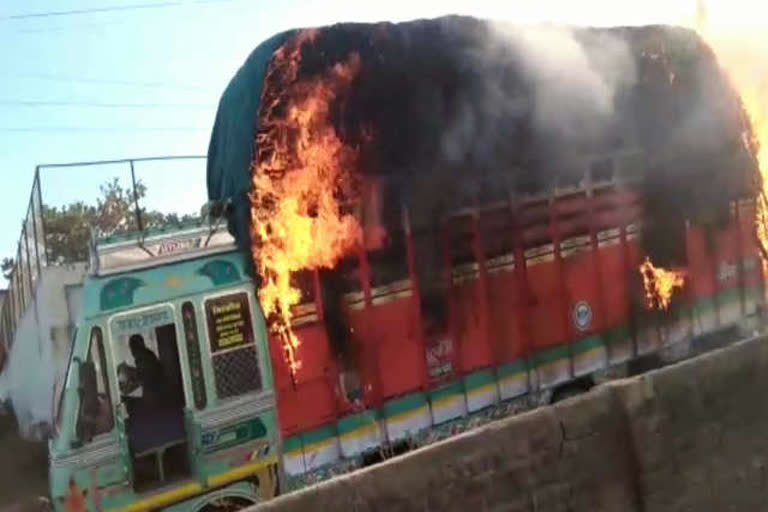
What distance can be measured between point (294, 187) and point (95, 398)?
2.35 meters

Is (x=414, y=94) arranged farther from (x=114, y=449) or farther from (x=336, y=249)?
(x=114, y=449)

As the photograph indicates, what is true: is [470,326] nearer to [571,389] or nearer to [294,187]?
[571,389]

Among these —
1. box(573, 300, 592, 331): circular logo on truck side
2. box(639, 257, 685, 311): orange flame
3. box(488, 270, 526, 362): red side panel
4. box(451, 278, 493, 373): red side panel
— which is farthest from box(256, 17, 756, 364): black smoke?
box(573, 300, 592, 331): circular logo on truck side

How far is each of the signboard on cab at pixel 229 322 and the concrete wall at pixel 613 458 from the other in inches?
121

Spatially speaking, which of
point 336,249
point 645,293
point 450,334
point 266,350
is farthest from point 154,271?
point 645,293

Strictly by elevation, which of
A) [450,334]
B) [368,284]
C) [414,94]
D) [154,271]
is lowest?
[450,334]

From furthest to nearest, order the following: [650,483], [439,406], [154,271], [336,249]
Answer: [439,406] → [336,249] → [154,271] → [650,483]

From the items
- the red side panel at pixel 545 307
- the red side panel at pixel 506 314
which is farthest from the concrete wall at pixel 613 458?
the red side panel at pixel 545 307

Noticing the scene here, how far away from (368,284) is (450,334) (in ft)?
3.49

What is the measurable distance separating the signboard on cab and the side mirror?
36.7 inches

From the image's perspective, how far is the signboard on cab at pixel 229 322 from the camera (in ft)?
22.8

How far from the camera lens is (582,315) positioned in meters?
9.48

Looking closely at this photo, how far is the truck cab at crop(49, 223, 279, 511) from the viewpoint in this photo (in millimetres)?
6375

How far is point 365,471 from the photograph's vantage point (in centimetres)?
400
